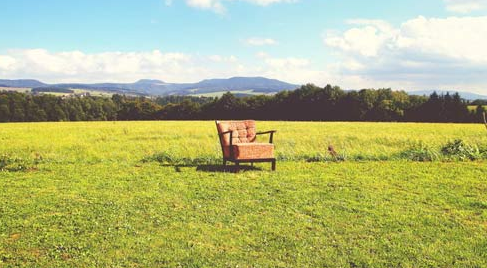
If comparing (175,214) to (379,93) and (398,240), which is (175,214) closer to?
(398,240)

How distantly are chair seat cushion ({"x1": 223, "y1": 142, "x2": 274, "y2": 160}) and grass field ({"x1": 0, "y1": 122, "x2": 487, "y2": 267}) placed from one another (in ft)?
2.00

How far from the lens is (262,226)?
5.88 meters

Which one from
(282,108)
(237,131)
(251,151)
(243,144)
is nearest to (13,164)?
(237,131)

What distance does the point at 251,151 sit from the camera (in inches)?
434

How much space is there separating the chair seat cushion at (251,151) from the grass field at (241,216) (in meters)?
0.61

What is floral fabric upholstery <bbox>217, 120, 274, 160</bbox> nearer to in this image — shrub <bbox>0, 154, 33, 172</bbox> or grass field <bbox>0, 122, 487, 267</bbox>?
grass field <bbox>0, 122, 487, 267</bbox>

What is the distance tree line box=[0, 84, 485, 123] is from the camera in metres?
62.9

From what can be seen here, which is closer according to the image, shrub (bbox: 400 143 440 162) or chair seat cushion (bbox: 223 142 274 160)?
chair seat cushion (bbox: 223 142 274 160)

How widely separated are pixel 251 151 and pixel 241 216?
471 centimetres

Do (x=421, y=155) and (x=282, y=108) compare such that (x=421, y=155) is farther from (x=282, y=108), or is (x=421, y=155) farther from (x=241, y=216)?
(x=282, y=108)

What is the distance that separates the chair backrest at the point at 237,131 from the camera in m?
11.5

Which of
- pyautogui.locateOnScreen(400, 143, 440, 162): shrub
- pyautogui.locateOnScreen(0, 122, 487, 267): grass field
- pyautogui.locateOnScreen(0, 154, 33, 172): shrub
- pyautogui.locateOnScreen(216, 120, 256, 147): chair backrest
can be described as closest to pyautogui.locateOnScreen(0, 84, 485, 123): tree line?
pyautogui.locateOnScreen(400, 143, 440, 162): shrub

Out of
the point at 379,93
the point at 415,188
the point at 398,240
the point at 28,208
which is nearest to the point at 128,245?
the point at 28,208

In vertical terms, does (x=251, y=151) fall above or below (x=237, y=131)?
below
